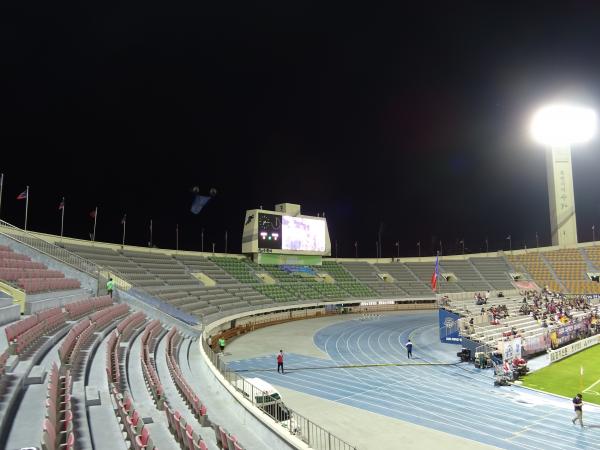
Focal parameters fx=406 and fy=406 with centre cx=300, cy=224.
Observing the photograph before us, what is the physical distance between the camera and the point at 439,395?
17.8 m

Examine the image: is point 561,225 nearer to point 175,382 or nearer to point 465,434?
point 465,434

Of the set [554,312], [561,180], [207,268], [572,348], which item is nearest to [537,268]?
[561,180]

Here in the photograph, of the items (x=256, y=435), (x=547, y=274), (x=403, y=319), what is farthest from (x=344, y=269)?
(x=256, y=435)

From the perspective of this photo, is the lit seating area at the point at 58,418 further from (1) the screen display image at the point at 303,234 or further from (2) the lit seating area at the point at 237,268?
(1) the screen display image at the point at 303,234

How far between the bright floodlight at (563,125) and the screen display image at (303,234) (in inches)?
1550

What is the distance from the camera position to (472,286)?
210 ft

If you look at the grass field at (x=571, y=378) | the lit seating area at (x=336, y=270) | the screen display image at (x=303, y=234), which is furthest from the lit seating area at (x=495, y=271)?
the grass field at (x=571, y=378)

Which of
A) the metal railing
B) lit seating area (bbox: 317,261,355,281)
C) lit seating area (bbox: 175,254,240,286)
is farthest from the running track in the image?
lit seating area (bbox: 317,261,355,281)

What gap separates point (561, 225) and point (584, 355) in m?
56.1

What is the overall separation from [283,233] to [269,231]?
7.11ft

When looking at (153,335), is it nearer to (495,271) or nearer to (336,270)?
(336,270)

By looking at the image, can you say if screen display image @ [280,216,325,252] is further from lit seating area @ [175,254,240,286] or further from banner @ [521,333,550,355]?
banner @ [521,333,550,355]

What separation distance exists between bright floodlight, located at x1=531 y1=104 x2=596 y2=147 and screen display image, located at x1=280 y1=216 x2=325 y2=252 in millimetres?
39378

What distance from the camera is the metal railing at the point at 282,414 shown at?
10.6 metres
